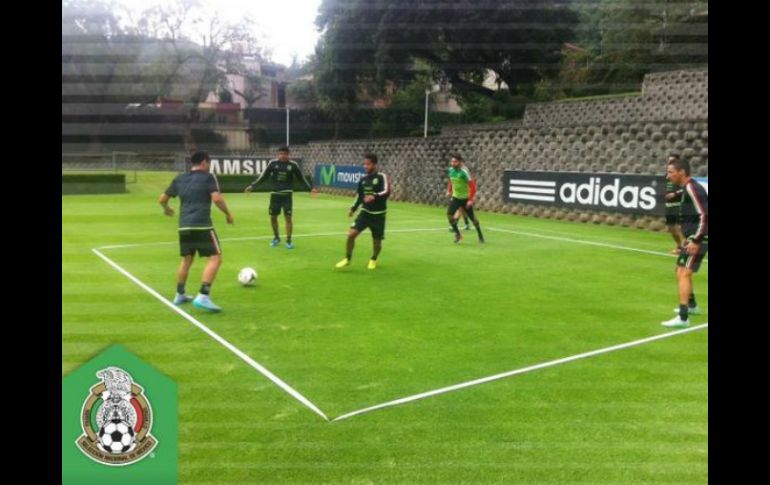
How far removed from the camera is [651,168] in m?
12.2

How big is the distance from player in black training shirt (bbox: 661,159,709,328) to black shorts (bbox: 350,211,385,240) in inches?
149

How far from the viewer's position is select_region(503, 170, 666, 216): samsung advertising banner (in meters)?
12.2

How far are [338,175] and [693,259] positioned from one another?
19155 mm

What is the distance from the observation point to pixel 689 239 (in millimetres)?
5035

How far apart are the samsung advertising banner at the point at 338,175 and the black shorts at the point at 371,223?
1356 cm

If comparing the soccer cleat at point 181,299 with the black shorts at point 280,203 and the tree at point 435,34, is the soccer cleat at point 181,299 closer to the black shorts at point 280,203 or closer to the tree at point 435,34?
the tree at point 435,34

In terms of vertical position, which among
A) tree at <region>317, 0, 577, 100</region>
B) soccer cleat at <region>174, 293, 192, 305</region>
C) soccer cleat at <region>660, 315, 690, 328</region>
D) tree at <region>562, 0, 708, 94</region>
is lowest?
soccer cleat at <region>660, 315, 690, 328</region>

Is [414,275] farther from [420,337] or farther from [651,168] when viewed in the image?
[651,168]

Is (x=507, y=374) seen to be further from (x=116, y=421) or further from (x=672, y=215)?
(x=672, y=215)

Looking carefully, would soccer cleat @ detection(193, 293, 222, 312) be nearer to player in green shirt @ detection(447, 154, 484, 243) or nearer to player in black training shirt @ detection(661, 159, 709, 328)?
player in black training shirt @ detection(661, 159, 709, 328)

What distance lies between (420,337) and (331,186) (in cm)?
1963

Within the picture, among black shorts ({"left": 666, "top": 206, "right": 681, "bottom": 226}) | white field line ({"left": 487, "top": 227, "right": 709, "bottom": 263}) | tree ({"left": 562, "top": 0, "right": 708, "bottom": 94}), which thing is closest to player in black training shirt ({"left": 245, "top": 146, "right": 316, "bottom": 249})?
white field line ({"left": 487, "top": 227, "right": 709, "bottom": 263})
